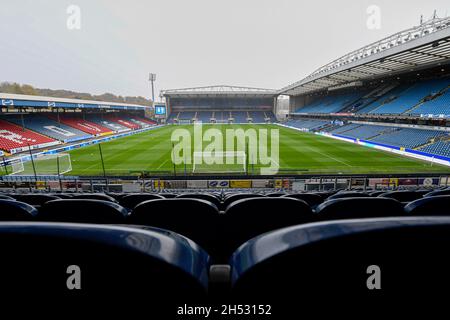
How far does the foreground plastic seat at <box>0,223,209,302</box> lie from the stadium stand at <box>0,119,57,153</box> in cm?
3116

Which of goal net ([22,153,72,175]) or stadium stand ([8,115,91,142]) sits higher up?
stadium stand ([8,115,91,142])

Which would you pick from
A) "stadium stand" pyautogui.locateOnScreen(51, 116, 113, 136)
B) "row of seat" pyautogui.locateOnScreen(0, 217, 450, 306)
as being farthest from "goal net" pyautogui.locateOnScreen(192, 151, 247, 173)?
"stadium stand" pyautogui.locateOnScreen(51, 116, 113, 136)

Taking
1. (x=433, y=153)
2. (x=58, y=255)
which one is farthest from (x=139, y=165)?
(x=433, y=153)

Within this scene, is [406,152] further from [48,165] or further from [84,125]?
[84,125]

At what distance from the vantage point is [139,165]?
70.0 ft

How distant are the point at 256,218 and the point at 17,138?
1436 inches

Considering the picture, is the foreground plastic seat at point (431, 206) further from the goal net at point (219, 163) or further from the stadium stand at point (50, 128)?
the stadium stand at point (50, 128)

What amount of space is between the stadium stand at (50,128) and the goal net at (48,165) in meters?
12.3

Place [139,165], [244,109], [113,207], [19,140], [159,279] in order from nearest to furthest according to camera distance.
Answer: [159,279], [113,207], [139,165], [19,140], [244,109]

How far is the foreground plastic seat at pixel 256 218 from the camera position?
201cm

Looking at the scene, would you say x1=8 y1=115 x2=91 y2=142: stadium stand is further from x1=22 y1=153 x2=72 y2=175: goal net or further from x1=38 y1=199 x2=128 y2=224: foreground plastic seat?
x1=38 y1=199 x2=128 y2=224: foreground plastic seat

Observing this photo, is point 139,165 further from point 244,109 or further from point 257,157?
point 244,109

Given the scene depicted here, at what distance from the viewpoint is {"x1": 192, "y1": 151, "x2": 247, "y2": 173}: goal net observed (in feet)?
63.5
